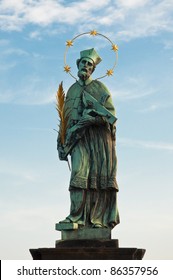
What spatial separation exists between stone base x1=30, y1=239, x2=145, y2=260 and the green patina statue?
722 mm

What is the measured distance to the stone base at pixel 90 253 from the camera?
52.8 ft

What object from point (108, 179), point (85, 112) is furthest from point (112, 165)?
point (85, 112)

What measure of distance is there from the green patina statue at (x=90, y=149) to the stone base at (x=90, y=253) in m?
0.72

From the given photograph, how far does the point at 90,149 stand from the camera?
1770 centimetres

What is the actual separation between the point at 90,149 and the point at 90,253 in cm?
281

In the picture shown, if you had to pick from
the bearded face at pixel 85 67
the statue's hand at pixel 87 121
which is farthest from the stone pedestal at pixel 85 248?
the bearded face at pixel 85 67

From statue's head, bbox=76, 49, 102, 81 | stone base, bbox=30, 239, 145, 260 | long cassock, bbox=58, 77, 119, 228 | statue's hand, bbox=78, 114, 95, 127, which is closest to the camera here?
stone base, bbox=30, 239, 145, 260

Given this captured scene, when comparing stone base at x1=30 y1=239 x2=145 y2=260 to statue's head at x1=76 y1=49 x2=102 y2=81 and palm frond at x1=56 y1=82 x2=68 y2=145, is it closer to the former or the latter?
palm frond at x1=56 y1=82 x2=68 y2=145

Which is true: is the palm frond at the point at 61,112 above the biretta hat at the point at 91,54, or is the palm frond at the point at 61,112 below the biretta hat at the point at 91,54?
below

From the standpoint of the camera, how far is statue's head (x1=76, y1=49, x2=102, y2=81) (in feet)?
59.3

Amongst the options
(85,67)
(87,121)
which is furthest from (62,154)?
(85,67)

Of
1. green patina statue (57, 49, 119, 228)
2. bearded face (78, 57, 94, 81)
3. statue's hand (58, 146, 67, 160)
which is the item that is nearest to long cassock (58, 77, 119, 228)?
green patina statue (57, 49, 119, 228)

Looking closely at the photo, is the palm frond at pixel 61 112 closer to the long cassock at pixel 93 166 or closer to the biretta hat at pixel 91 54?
the long cassock at pixel 93 166

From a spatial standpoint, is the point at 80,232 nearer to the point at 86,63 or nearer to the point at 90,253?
the point at 90,253
